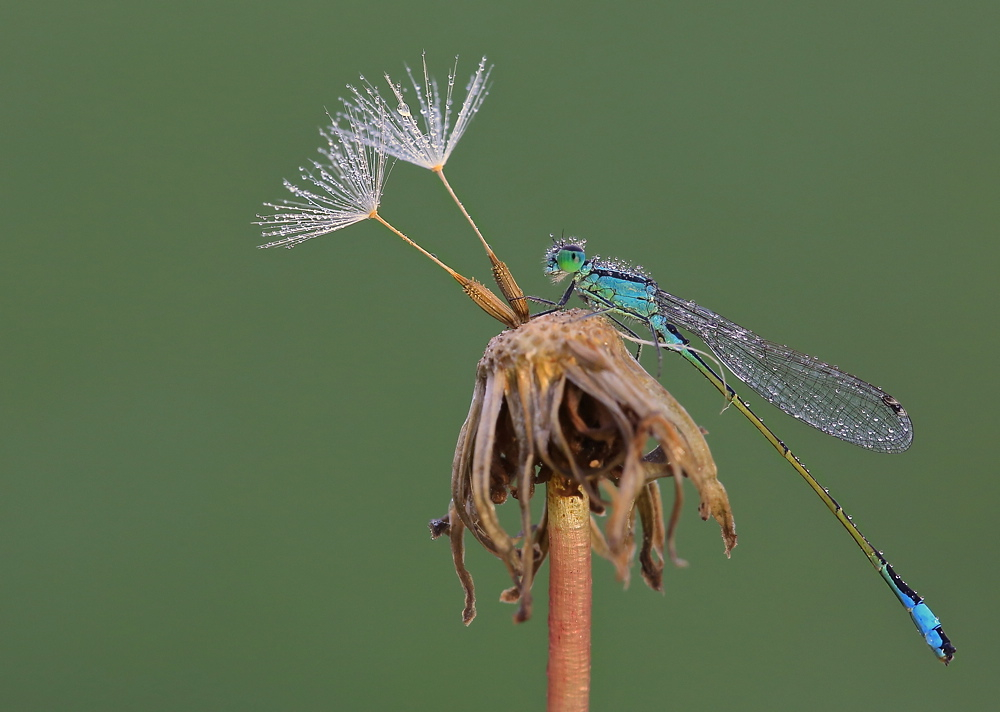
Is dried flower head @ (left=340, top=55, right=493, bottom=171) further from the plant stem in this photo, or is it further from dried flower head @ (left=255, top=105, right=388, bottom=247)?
the plant stem

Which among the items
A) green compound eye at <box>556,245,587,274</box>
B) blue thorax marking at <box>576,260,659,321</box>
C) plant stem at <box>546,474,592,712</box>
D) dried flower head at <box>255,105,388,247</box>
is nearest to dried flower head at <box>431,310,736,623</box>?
plant stem at <box>546,474,592,712</box>

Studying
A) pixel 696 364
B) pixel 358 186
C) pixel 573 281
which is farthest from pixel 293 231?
pixel 696 364

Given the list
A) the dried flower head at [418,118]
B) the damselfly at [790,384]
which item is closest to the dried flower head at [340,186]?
the dried flower head at [418,118]

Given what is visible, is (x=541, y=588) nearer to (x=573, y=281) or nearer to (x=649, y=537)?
(x=573, y=281)

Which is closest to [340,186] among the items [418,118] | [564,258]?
[418,118]

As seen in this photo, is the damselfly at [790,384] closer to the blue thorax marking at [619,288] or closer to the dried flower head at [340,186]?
the blue thorax marking at [619,288]
